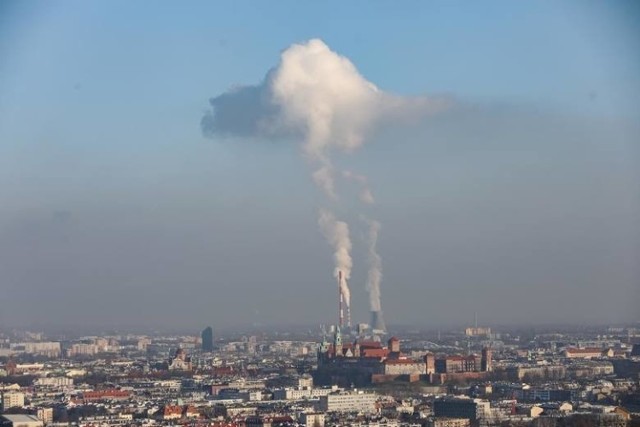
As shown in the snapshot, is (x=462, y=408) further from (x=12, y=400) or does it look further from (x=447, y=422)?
(x=12, y=400)

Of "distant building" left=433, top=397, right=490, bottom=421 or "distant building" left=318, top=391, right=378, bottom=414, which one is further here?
"distant building" left=318, top=391, right=378, bottom=414

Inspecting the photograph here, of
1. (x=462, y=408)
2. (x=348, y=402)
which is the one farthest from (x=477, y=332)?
(x=462, y=408)

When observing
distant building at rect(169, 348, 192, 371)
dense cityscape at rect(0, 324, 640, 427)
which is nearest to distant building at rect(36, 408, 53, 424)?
dense cityscape at rect(0, 324, 640, 427)

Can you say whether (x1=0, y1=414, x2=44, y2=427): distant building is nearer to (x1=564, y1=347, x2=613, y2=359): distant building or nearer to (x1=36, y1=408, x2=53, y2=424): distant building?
(x1=36, y1=408, x2=53, y2=424): distant building

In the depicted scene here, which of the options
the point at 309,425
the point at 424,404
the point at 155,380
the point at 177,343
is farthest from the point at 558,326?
the point at 309,425

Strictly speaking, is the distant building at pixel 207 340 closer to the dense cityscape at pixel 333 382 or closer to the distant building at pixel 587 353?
the dense cityscape at pixel 333 382

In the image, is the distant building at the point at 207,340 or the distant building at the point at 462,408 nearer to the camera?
the distant building at the point at 462,408

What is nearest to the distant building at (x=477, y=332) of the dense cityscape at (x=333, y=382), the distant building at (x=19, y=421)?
the dense cityscape at (x=333, y=382)

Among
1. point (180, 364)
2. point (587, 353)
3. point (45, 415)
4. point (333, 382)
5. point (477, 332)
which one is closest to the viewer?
point (45, 415)

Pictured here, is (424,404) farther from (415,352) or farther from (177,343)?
(177,343)
